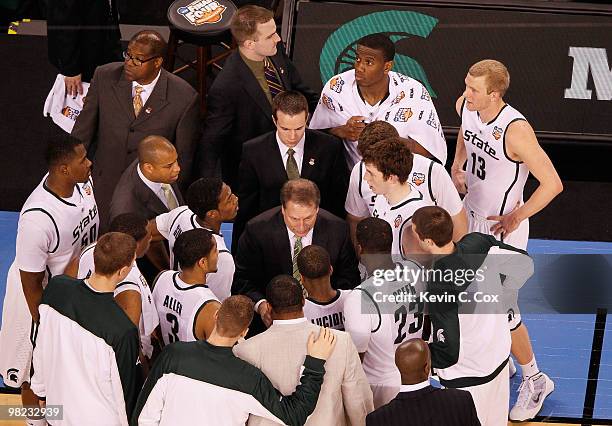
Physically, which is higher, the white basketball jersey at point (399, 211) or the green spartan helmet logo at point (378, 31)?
the green spartan helmet logo at point (378, 31)

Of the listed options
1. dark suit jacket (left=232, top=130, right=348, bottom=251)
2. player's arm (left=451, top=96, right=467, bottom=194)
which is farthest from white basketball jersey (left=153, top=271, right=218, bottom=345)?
player's arm (left=451, top=96, right=467, bottom=194)

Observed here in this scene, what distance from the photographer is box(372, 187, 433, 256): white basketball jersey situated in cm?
605

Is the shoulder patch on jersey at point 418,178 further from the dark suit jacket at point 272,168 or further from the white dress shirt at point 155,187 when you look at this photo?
the white dress shirt at point 155,187

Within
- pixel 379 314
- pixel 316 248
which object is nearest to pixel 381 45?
pixel 316 248

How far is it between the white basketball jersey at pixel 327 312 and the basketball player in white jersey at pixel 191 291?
50cm

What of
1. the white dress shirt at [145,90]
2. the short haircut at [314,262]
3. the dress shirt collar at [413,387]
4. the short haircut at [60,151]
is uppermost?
the white dress shirt at [145,90]

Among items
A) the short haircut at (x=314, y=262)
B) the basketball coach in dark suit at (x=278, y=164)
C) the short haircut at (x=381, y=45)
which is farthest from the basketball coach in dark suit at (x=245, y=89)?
the short haircut at (x=314, y=262)

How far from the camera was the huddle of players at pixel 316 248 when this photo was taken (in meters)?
5.45

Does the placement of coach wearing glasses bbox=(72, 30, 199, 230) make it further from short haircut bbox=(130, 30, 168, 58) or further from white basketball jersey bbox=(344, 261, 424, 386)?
white basketball jersey bbox=(344, 261, 424, 386)

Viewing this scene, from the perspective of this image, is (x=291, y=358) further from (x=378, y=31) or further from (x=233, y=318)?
(x=378, y=31)

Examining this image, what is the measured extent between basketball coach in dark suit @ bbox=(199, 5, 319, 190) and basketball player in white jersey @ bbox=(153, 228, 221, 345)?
153 cm

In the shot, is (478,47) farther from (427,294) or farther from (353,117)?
(427,294)

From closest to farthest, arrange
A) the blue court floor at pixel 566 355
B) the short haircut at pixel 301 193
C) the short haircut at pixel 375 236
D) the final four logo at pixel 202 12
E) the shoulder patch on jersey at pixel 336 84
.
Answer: the short haircut at pixel 375 236, the short haircut at pixel 301 193, the blue court floor at pixel 566 355, the shoulder patch on jersey at pixel 336 84, the final four logo at pixel 202 12

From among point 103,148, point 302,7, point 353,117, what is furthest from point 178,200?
point 302,7
